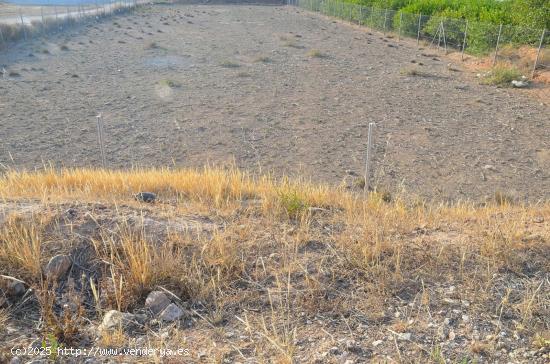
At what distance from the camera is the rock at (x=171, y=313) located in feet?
11.0

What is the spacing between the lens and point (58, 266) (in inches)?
147

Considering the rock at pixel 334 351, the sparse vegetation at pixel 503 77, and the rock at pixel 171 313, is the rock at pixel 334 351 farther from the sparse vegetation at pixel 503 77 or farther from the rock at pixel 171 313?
Answer: the sparse vegetation at pixel 503 77

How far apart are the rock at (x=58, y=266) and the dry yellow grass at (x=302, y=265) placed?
102 millimetres

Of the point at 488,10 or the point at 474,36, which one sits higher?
the point at 488,10

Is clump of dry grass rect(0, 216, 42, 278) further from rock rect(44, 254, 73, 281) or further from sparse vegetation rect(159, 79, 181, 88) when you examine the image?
sparse vegetation rect(159, 79, 181, 88)

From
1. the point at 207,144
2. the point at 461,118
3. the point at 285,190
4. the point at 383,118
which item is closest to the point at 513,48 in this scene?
the point at 461,118

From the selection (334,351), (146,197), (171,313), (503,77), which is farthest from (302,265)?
(503,77)

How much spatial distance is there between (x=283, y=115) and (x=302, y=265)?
11.0 metres

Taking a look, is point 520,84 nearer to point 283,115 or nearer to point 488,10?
point 488,10

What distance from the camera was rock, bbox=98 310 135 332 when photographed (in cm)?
315

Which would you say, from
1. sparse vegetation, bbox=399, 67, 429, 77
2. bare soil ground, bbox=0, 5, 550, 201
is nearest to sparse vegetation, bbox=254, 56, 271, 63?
bare soil ground, bbox=0, 5, 550, 201

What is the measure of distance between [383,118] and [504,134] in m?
3.42

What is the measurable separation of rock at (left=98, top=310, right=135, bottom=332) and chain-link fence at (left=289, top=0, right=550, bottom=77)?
19.6 m

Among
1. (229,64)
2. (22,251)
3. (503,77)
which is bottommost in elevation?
(229,64)
